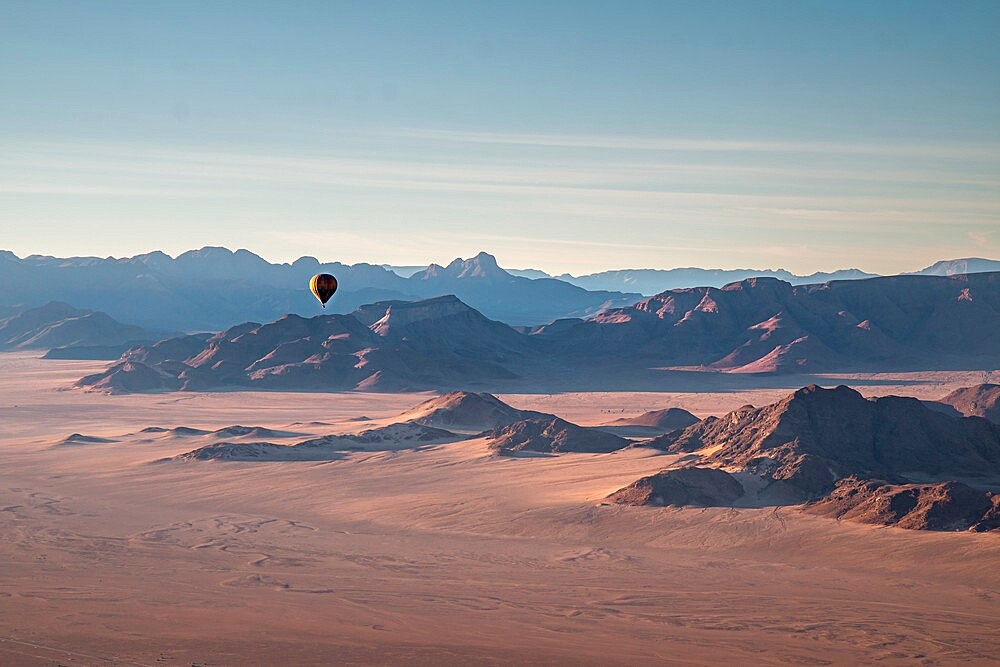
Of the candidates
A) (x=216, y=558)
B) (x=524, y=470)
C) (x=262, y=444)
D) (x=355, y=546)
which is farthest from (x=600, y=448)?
(x=216, y=558)

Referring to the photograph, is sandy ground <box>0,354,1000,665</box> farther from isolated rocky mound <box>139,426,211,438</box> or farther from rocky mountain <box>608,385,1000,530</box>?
isolated rocky mound <box>139,426,211,438</box>

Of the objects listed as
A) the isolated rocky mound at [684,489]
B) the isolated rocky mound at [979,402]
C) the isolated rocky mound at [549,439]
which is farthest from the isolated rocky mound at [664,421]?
the isolated rocky mound at [684,489]

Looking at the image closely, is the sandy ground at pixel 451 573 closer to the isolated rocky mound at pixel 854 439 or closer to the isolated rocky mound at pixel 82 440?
the isolated rocky mound at pixel 854 439

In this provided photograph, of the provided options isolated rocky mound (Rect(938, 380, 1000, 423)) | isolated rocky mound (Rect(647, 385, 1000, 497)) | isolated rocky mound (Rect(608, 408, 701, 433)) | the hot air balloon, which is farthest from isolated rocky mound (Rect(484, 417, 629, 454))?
isolated rocky mound (Rect(938, 380, 1000, 423))

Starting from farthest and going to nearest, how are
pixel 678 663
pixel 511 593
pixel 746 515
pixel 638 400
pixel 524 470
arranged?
1. pixel 638 400
2. pixel 524 470
3. pixel 746 515
4. pixel 511 593
5. pixel 678 663

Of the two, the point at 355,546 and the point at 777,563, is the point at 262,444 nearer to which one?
the point at 355,546
